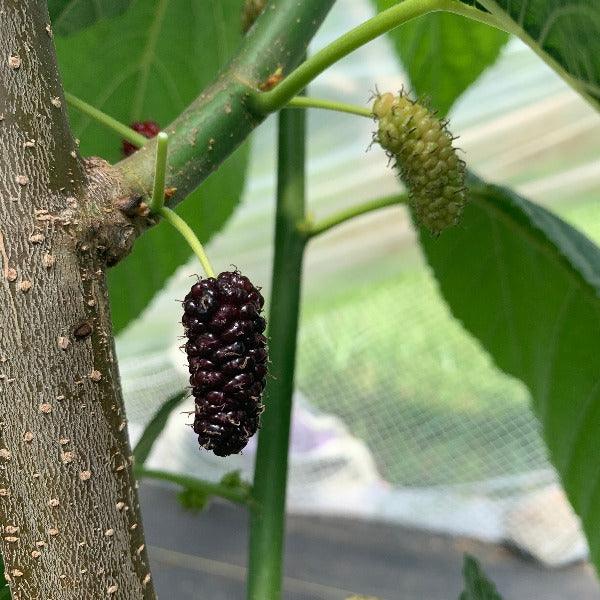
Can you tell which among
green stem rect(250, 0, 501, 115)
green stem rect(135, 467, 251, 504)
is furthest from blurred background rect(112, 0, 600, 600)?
green stem rect(250, 0, 501, 115)

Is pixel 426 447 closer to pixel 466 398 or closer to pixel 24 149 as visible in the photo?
pixel 466 398

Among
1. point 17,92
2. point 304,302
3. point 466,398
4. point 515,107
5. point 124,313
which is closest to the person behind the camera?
point 17,92

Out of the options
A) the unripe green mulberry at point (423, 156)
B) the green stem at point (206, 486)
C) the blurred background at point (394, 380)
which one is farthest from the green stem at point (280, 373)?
the blurred background at point (394, 380)

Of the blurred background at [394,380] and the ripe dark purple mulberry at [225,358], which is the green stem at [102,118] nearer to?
the ripe dark purple mulberry at [225,358]

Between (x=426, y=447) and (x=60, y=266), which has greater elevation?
(x=60, y=266)

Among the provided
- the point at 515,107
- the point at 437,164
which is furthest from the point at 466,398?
the point at 437,164

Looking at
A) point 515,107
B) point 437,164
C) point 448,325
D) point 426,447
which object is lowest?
point 426,447
